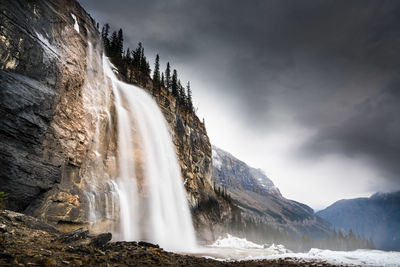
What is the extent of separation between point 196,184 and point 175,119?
548 inches

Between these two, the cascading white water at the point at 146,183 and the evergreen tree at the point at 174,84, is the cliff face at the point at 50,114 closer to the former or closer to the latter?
the cascading white water at the point at 146,183

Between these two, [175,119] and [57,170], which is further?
[175,119]

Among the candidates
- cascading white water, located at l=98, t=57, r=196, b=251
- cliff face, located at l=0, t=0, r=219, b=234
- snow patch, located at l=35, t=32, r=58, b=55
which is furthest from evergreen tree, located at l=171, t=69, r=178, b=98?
snow patch, located at l=35, t=32, r=58, b=55

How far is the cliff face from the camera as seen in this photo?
467 inches

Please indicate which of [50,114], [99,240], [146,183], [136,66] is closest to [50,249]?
[99,240]

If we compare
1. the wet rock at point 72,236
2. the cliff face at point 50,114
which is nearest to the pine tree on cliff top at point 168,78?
the cliff face at point 50,114

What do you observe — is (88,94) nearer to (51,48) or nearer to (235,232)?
(51,48)

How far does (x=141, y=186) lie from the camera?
77.8ft

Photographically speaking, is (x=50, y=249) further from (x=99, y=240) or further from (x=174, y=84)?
(x=174, y=84)

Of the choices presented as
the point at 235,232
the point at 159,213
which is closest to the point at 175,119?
the point at 159,213

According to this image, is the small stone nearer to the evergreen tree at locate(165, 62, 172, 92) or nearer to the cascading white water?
the cascading white water

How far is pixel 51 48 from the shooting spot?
15.6 metres

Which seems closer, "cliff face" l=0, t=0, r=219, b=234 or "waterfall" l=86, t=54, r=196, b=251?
"cliff face" l=0, t=0, r=219, b=234

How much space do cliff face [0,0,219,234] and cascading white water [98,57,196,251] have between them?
7.72ft
